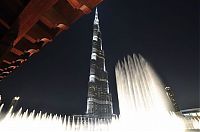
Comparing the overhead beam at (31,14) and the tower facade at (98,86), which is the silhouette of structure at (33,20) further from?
the tower facade at (98,86)

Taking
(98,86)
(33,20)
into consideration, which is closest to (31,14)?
(33,20)

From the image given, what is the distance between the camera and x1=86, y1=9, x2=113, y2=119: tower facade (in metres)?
119

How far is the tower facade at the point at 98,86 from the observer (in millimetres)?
118938

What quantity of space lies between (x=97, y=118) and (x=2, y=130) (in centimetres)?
7666

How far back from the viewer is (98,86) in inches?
5153

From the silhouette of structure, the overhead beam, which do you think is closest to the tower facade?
→ the silhouette of structure

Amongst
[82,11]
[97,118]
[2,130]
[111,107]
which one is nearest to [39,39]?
[82,11]

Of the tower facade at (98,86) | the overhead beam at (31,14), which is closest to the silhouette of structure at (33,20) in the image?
the overhead beam at (31,14)

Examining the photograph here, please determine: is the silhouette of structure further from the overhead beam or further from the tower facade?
the tower facade

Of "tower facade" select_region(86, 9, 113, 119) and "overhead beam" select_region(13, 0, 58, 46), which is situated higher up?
"tower facade" select_region(86, 9, 113, 119)

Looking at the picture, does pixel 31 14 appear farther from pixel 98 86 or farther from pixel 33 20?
pixel 98 86

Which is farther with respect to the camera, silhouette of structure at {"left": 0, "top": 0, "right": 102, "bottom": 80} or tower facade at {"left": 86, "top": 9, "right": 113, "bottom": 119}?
tower facade at {"left": 86, "top": 9, "right": 113, "bottom": 119}

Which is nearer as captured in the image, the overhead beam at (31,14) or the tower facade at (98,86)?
the overhead beam at (31,14)

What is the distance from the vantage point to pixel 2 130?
30703 millimetres
